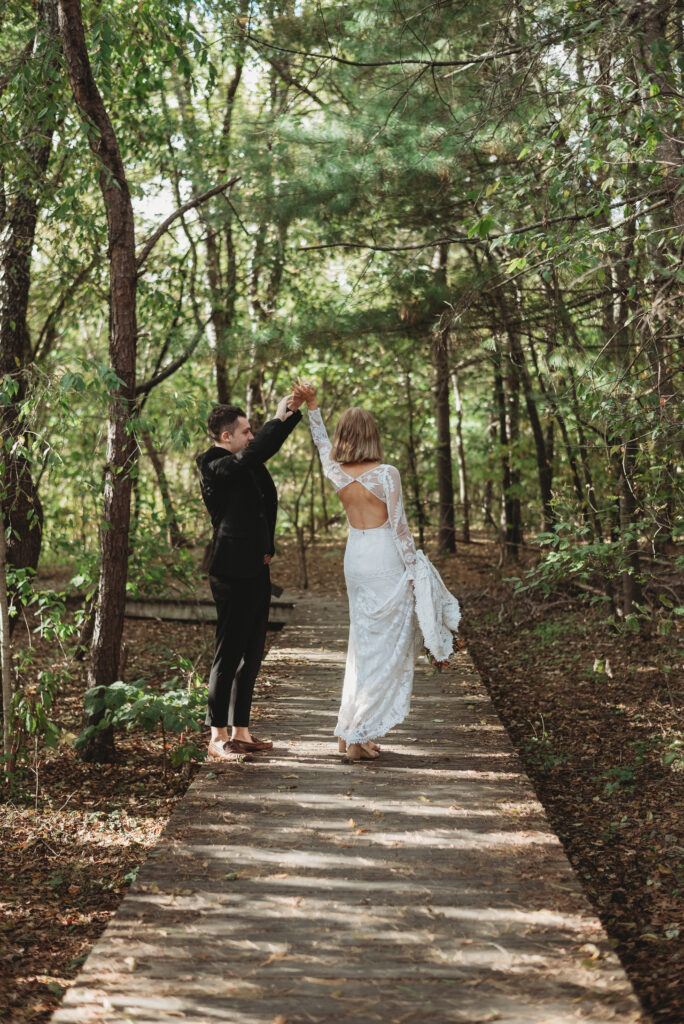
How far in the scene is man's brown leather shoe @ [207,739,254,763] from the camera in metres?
4.91

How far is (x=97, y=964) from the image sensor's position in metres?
2.91

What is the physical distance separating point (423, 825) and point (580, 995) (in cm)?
138

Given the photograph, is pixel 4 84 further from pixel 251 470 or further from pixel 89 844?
pixel 89 844

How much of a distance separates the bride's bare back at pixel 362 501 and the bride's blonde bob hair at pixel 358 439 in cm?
5

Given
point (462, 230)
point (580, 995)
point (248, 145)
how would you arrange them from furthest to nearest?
1. point (462, 230)
2. point (248, 145)
3. point (580, 995)

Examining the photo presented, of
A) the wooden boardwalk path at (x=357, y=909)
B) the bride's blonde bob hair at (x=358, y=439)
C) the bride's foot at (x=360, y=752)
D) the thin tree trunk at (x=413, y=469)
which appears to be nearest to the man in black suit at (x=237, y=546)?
the bride's blonde bob hair at (x=358, y=439)

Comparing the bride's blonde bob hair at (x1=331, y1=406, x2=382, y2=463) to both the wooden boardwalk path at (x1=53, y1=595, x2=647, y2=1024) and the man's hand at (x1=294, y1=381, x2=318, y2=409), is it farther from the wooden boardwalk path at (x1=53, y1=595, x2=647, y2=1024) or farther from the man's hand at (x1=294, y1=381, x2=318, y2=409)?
the wooden boardwalk path at (x1=53, y1=595, x2=647, y2=1024)

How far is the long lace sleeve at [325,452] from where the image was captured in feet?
15.4

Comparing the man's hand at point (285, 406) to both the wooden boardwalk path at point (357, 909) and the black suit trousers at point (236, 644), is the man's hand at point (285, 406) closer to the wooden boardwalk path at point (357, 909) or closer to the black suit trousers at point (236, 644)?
the black suit trousers at point (236, 644)

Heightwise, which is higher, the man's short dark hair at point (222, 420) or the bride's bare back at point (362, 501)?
the man's short dark hair at point (222, 420)

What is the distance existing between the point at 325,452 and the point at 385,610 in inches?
38.7

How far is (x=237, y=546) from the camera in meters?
4.68

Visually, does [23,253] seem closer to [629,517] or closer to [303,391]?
[303,391]

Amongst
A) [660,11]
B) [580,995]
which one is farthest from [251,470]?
[660,11]
